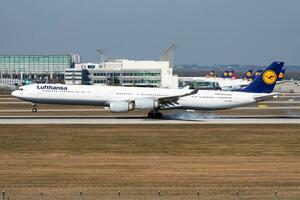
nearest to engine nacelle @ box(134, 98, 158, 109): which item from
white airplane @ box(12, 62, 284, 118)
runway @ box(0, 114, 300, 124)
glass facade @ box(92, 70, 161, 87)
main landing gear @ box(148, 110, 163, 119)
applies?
white airplane @ box(12, 62, 284, 118)

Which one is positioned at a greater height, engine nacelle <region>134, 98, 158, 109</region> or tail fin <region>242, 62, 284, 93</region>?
tail fin <region>242, 62, 284, 93</region>

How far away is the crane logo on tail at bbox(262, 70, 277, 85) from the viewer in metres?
58.9

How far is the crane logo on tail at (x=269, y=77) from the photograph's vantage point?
58.9 meters

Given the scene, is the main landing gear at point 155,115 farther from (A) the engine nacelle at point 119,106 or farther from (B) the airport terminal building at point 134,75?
(B) the airport terminal building at point 134,75

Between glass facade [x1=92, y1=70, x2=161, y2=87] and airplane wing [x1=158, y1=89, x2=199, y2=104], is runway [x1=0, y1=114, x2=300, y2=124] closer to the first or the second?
airplane wing [x1=158, y1=89, x2=199, y2=104]

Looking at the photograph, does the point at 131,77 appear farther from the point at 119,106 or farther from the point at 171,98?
the point at 119,106

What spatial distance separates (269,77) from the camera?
194 feet

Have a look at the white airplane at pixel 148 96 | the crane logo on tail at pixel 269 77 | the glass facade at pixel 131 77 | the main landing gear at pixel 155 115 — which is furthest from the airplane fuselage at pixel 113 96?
the glass facade at pixel 131 77

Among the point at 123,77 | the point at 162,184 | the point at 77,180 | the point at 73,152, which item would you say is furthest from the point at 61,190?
the point at 123,77

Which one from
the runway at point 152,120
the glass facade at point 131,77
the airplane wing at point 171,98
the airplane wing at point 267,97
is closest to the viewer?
the runway at point 152,120

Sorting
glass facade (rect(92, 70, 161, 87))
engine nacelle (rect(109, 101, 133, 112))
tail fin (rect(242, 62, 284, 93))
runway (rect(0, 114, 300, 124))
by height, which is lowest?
runway (rect(0, 114, 300, 124))

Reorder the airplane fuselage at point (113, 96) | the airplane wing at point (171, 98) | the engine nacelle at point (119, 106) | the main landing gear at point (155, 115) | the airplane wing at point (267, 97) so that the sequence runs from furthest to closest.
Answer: the main landing gear at point (155, 115) → the airplane wing at point (267, 97) → the airplane wing at point (171, 98) → the airplane fuselage at point (113, 96) → the engine nacelle at point (119, 106)

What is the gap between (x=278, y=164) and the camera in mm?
32500

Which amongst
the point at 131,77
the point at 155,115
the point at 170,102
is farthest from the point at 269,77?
the point at 131,77
